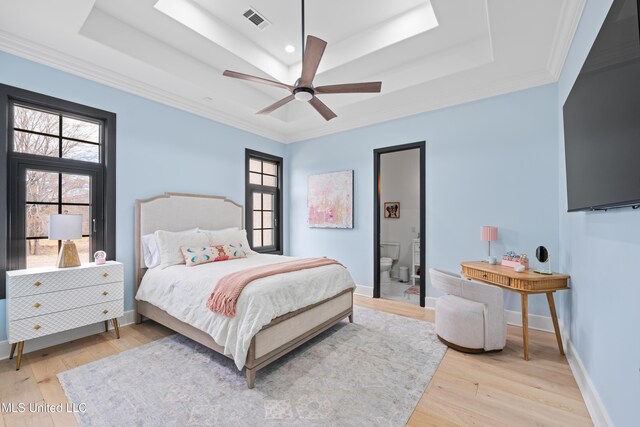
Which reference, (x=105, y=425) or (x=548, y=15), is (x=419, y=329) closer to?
(x=105, y=425)

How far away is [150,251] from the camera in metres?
3.30

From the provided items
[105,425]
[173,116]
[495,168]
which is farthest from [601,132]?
[173,116]

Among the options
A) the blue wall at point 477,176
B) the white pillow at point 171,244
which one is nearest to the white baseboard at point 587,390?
the blue wall at point 477,176

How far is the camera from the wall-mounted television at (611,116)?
105 cm

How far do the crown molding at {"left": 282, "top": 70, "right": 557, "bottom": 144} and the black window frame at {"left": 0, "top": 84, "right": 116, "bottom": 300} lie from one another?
119 inches

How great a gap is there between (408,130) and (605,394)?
335 cm

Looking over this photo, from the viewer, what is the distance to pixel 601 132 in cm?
139

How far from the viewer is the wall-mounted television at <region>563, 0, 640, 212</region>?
1.05 m

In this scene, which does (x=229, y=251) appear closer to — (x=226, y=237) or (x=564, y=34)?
(x=226, y=237)

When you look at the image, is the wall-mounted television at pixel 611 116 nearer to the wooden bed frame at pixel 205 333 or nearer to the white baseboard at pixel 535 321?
the white baseboard at pixel 535 321

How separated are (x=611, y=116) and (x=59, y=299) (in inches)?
160

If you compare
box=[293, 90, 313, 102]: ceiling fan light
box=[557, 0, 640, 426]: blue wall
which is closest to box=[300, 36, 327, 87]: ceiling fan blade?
box=[293, 90, 313, 102]: ceiling fan light

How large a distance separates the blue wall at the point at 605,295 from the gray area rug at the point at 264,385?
1.06 metres

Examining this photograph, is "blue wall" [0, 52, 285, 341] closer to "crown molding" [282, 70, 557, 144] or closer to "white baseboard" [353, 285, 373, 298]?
"crown molding" [282, 70, 557, 144]
